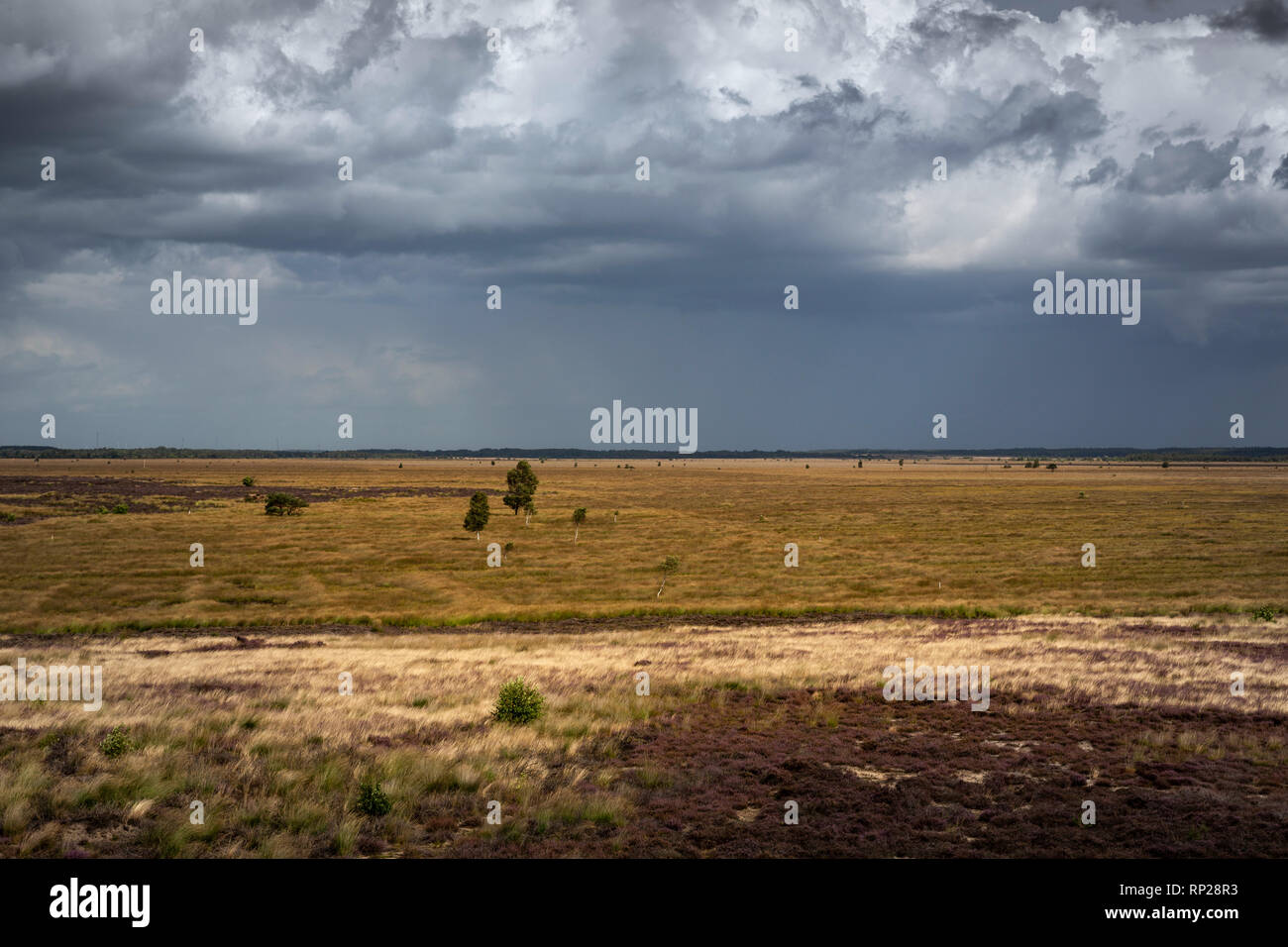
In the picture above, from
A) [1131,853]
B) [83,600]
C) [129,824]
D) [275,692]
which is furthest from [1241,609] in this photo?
[83,600]

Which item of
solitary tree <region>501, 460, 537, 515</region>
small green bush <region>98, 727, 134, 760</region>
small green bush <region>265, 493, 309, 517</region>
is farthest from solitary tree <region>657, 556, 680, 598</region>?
small green bush <region>265, 493, 309, 517</region>

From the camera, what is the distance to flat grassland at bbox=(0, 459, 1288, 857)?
11961 mm

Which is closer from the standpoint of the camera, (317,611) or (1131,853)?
(1131,853)

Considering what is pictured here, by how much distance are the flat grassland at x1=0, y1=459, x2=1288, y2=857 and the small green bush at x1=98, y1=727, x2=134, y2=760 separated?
9 centimetres

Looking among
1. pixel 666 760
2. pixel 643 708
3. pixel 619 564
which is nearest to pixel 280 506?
pixel 619 564

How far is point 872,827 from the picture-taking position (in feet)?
40.7

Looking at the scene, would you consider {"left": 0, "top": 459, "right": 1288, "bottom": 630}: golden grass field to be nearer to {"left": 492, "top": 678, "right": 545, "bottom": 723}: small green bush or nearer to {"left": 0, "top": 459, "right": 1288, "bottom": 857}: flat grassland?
{"left": 0, "top": 459, "right": 1288, "bottom": 857}: flat grassland

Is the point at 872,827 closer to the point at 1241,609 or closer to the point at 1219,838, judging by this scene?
the point at 1219,838

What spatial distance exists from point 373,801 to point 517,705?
6379 millimetres

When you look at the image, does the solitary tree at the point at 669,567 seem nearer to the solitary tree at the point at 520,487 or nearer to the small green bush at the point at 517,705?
the solitary tree at the point at 520,487

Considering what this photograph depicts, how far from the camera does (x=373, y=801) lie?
12531mm

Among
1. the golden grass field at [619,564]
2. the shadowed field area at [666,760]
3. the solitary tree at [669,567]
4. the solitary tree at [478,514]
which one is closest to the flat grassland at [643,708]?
the shadowed field area at [666,760]

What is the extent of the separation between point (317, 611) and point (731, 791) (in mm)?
39519

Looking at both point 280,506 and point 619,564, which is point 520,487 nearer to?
point 619,564
